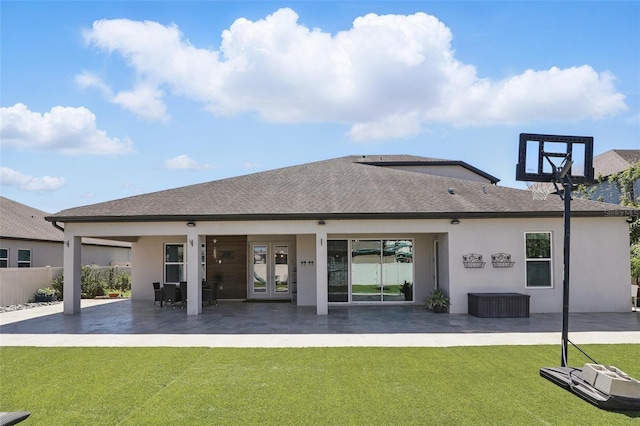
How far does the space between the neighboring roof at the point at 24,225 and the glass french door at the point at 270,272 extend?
9.29 meters

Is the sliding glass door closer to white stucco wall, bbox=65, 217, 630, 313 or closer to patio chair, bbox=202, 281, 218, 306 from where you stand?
white stucco wall, bbox=65, 217, 630, 313

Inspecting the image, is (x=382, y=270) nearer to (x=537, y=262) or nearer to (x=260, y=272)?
(x=537, y=262)

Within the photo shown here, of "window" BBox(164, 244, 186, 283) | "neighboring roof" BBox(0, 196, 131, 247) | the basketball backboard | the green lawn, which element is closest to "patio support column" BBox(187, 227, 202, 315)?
the green lawn

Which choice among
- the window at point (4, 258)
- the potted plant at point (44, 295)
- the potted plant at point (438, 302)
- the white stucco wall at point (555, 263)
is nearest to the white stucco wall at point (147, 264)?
the potted plant at point (44, 295)

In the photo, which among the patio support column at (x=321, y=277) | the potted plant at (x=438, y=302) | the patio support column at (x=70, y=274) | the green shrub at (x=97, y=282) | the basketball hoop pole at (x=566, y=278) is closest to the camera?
the basketball hoop pole at (x=566, y=278)

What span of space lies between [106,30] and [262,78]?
438 centimetres

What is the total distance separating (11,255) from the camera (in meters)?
20.6

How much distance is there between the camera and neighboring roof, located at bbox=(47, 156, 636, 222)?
13766 millimetres

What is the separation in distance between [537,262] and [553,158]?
6989mm

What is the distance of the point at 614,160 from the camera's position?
30344mm

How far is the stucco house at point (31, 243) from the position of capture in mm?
20453

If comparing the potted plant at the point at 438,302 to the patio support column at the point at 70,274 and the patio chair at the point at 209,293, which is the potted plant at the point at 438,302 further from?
the patio support column at the point at 70,274

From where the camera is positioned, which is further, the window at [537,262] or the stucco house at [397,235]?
the window at [537,262]

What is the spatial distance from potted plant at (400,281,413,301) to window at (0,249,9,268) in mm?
16538
